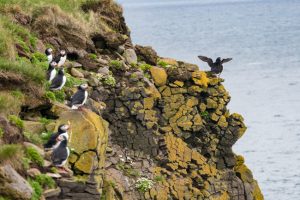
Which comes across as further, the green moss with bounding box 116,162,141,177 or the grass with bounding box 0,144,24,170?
the green moss with bounding box 116,162,141,177

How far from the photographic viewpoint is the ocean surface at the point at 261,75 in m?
51.5

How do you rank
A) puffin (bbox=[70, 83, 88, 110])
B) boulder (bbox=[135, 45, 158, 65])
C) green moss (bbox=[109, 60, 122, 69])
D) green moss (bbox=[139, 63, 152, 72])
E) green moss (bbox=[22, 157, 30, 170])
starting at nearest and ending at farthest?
1. green moss (bbox=[22, 157, 30, 170])
2. puffin (bbox=[70, 83, 88, 110])
3. green moss (bbox=[109, 60, 122, 69])
4. green moss (bbox=[139, 63, 152, 72])
5. boulder (bbox=[135, 45, 158, 65])

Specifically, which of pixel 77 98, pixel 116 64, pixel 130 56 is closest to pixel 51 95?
pixel 77 98

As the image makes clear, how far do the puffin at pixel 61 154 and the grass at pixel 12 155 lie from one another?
3.76ft

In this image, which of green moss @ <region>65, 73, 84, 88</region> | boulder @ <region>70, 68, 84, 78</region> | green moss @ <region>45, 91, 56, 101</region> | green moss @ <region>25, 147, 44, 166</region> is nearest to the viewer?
green moss @ <region>25, 147, 44, 166</region>

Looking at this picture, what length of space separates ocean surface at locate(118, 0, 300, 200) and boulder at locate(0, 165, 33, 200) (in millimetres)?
25564

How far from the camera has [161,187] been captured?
3055 centimetres

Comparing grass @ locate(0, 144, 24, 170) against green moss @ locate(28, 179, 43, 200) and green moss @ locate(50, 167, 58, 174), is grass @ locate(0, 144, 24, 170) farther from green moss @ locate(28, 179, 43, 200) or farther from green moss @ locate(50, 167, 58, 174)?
green moss @ locate(50, 167, 58, 174)

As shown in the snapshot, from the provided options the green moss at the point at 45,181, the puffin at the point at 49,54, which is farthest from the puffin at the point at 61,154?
the puffin at the point at 49,54

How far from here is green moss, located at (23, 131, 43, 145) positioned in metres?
23.7

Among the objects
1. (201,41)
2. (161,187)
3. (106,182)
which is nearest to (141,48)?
(161,187)

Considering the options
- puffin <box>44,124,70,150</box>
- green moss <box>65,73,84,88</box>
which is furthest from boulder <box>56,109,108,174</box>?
green moss <box>65,73,84,88</box>

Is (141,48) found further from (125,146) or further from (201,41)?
(201,41)

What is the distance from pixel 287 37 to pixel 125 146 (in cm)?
10064
